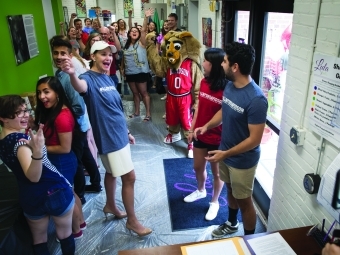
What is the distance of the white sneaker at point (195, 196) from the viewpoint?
9.09 feet

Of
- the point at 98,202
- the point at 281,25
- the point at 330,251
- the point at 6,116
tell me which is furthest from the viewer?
the point at 98,202

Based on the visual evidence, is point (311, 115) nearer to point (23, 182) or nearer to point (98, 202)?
point (23, 182)

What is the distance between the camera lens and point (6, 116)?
4.93 ft

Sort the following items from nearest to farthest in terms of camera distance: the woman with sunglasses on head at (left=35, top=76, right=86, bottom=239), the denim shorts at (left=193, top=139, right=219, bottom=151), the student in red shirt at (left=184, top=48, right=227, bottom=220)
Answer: the woman with sunglasses on head at (left=35, top=76, right=86, bottom=239) → the student in red shirt at (left=184, top=48, right=227, bottom=220) → the denim shorts at (left=193, top=139, right=219, bottom=151)

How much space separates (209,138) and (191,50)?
1473 mm

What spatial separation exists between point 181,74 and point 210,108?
1.24 metres

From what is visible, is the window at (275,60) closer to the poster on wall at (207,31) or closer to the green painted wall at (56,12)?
the poster on wall at (207,31)

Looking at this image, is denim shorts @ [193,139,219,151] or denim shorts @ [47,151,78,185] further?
denim shorts @ [193,139,219,151]

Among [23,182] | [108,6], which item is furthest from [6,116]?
[108,6]

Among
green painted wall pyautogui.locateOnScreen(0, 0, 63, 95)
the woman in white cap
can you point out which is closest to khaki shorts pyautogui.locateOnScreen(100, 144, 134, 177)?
the woman in white cap

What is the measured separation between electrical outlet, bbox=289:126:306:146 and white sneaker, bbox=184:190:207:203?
1.35 metres

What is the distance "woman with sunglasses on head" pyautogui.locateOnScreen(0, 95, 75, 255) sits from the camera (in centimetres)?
145

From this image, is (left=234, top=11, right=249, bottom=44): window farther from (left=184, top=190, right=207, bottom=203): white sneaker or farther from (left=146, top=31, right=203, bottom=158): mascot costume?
(left=184, top=190, right=207, bottom=203): white sneaker

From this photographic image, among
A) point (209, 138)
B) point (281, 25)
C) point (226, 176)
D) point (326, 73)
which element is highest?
point (281, 25)
